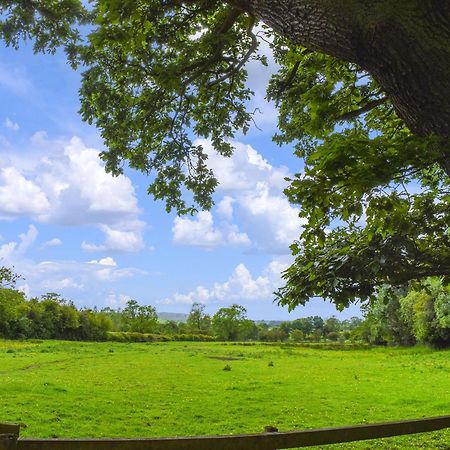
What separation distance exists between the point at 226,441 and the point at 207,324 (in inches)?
3541

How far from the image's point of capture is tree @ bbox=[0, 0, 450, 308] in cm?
445

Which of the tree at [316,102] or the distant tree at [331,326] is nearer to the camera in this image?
the tree at [316,102]

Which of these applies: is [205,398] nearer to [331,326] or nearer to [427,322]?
[427,322]

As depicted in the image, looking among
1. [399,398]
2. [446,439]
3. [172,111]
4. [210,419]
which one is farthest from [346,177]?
[399,398]

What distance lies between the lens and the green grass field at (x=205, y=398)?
1421 cm

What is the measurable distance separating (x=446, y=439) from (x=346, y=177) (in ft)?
38.6

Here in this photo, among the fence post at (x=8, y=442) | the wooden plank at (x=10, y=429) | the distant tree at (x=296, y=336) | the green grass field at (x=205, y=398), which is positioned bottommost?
the green grass field at (x=205, y=398)

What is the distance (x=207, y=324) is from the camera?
9144 centimetres

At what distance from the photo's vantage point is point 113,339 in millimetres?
69312

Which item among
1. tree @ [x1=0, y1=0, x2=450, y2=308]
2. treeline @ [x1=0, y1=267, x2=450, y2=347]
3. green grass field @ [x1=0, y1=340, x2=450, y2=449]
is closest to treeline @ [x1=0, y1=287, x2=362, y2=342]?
treeline @ [x1=0, y1=267, x2=450, y2=347]

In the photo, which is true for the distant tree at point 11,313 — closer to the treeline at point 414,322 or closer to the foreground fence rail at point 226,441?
the treeline at point 414,322

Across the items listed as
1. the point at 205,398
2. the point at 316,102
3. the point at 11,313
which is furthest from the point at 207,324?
the point at 316,102

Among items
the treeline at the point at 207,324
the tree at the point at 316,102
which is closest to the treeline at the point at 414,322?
the treeline at the point at 207,324

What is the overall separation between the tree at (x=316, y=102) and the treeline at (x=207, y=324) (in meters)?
18.7
